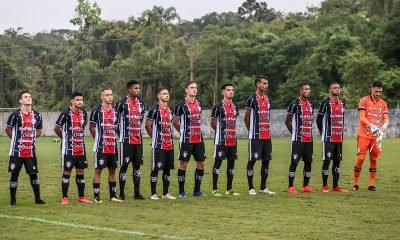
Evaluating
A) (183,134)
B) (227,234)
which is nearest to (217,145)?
(183,134)

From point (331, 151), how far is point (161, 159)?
4.06m

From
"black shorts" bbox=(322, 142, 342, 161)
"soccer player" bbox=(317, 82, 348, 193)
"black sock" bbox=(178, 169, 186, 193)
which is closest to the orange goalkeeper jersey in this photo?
"soccer player" bbox=(317, 82, 348, 193)

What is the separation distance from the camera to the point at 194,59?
69.0 metres

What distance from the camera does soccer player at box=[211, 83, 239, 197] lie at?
17.4m

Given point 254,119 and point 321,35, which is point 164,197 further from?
point 321,35

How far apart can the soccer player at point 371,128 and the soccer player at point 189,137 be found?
3.81 metres

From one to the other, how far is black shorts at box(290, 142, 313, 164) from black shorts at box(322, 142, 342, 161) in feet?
1.24

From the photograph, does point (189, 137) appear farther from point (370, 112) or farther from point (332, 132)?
point (370, 112)

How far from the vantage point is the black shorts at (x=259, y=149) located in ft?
57.5

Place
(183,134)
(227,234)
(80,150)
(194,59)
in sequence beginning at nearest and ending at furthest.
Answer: (227,234) < (80,150) < (183,134) < (194,59)

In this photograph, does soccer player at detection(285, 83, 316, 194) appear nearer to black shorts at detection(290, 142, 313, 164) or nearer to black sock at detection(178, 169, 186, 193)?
black shorts at detection(290, 142, 313, 164)

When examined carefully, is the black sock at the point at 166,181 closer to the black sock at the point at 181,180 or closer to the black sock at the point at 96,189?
the black sock at the point at 181,180

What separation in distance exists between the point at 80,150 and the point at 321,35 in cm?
5796

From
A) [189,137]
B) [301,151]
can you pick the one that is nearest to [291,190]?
[301,151]
